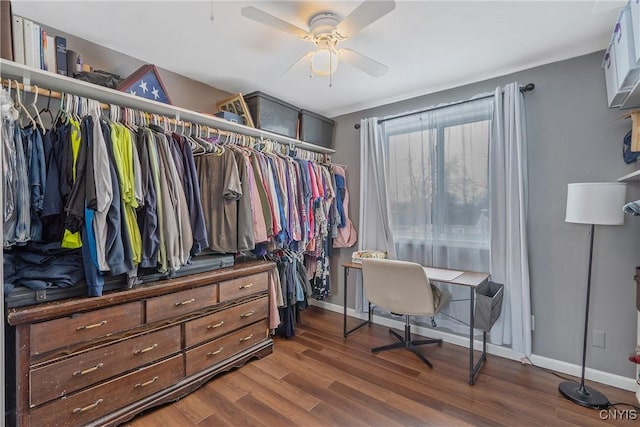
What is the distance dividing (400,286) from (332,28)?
6.18 ft

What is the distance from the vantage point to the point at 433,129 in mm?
2885

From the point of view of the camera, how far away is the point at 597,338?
2.16 metres

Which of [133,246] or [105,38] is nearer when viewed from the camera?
[133,246]

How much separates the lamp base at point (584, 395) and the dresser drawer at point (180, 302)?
98.4 inches

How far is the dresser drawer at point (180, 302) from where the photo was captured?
1.81 metres

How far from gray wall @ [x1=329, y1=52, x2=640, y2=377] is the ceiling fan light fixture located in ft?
5.40

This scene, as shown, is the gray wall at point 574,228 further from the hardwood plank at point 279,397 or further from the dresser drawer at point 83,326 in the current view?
the dresser drawer at point 83,326

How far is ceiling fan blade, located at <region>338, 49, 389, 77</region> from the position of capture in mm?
1939

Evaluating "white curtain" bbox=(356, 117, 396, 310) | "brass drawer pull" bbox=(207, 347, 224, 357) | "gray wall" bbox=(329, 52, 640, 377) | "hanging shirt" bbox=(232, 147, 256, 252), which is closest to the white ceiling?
"gray wall" bbox=(329, 52, 640, 377)

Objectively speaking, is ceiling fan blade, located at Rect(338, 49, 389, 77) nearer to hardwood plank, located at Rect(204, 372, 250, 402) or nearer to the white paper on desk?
the white paper on desk

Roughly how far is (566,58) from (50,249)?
367cm

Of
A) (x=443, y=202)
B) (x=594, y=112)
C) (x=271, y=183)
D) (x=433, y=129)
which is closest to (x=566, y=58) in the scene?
(x=594, y=112)

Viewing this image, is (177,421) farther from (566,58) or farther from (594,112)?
(566,58)

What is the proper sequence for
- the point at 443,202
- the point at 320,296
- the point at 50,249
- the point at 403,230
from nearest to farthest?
the point at 50,249 < the point at 443,202 < the point at 403,230 < the point at 320,296
